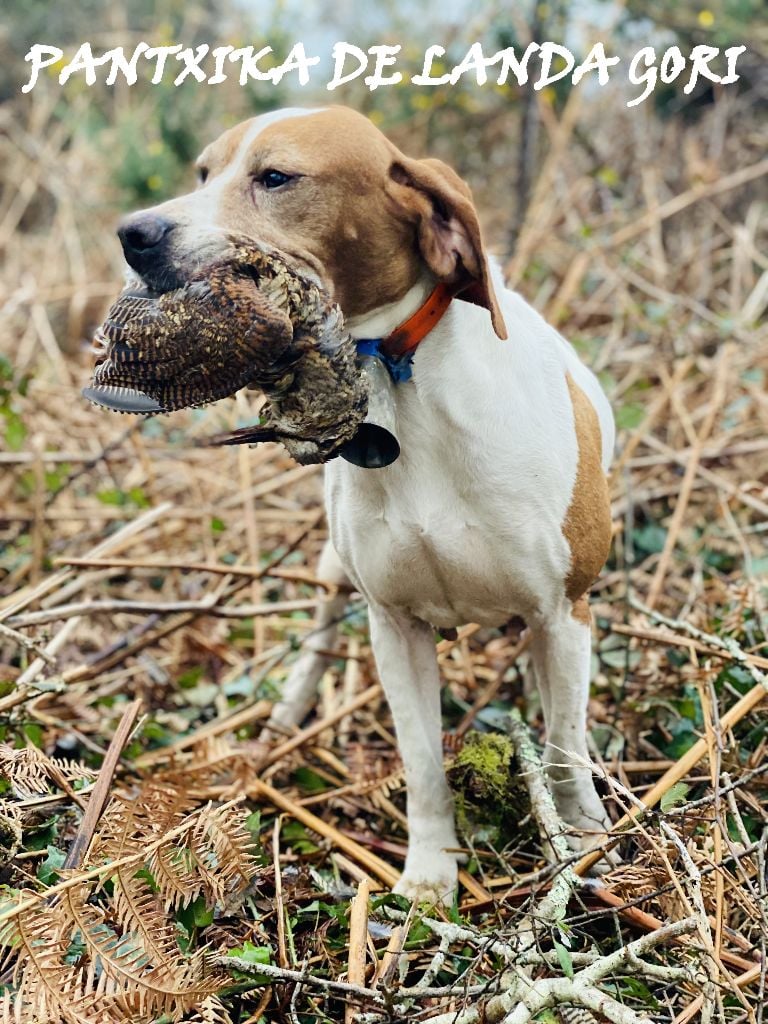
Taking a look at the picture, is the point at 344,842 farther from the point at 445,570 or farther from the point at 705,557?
the point at 705,557

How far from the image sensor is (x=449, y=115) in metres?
8.00

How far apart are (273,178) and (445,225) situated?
381 mm

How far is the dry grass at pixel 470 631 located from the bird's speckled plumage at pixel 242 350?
0.95 m

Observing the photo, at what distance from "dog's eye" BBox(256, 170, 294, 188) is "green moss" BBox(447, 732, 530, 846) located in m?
1.57

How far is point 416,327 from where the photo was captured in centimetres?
234

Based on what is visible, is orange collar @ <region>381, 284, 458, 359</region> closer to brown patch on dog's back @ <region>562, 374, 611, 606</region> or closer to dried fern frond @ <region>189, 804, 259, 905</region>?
brown patch on dog's back @ <region>562, 374, 611, 606</region>

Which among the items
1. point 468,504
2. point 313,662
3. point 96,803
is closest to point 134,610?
point 313,662

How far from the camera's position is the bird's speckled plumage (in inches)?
76.2

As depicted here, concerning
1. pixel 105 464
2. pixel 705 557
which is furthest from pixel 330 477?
pixel 105 464

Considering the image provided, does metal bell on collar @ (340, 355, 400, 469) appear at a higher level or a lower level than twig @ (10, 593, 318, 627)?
higher

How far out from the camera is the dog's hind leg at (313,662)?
3.67 m

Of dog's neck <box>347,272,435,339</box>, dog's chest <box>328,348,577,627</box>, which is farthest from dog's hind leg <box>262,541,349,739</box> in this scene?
dog's neck <box>347,272,435,339</box>

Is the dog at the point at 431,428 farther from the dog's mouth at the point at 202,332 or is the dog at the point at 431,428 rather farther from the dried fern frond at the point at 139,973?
the dried fern frond at the point at 139,973

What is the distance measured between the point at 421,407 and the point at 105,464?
300cm
